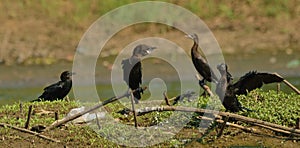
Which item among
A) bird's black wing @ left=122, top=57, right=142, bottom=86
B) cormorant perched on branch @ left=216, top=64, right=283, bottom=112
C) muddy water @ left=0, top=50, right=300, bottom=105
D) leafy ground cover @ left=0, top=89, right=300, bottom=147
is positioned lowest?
leafy ground cover @ left=0, top=89, right=300, bottom=147

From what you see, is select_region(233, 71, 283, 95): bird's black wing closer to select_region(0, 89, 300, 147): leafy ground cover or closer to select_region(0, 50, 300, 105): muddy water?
select_region(0, 89, 300, 147): leafy ground cover

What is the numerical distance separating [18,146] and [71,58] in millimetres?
10600

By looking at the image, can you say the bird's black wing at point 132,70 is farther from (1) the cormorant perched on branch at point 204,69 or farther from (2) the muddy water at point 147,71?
(2) the muddy water at point 147,71

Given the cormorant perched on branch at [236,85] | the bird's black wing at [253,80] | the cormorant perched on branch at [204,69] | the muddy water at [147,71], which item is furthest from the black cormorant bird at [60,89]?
the muddy water at [147,71]

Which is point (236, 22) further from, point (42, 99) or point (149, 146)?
point (149, 146)

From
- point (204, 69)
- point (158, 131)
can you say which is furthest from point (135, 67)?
point (158, 131)

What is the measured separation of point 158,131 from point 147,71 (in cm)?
905

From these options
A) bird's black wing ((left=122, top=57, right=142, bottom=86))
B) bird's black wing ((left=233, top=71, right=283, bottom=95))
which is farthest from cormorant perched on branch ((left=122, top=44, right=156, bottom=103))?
bird's black wing ((left=233, top=71, right=283, bottom=95))

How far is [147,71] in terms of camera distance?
57.9ft

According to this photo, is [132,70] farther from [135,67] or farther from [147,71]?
[147,71]

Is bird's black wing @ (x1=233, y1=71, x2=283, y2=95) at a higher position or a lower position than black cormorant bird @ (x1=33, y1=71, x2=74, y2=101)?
lower

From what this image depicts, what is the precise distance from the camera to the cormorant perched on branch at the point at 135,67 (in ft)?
30.9

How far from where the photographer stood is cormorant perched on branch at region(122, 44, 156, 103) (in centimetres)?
941

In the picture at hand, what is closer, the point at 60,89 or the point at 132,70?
the point at 132,70
